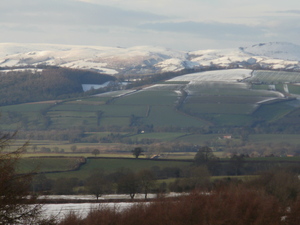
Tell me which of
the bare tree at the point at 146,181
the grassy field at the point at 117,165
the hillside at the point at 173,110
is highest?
the bare tree at the point at 146,181

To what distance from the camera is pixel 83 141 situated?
114m

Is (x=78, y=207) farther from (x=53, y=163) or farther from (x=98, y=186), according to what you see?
(x=53, y=163)

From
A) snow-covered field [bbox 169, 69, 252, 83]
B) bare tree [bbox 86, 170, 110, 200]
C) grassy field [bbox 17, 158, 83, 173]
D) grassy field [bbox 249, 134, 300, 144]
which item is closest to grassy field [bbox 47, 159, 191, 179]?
grassy field [bbox 17, 158, 83, 173]

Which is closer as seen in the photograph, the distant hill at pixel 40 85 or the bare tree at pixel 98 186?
the bare tree at pixel 98 186

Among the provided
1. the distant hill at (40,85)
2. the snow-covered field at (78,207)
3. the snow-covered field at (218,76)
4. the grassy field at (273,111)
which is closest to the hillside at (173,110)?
the grassy field at (273,111)

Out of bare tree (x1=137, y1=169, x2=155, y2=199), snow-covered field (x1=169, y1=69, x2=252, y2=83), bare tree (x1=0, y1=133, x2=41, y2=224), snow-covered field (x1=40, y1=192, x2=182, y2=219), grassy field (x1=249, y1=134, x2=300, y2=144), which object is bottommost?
snow-covered field (x1=169, y1=69, x2=252, y2=83)

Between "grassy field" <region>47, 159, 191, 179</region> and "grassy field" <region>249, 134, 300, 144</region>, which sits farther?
"grassy field" <region>249, 134, 300, 144</region>

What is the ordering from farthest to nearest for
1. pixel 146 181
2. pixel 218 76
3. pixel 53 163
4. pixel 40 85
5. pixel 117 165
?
pixel 218 76 → pixel 40 85 → pixel 117 165 → pixel 53 163 → pixel 146 181

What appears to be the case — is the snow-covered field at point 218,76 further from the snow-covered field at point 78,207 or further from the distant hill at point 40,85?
the snow-covered field at point 78,207

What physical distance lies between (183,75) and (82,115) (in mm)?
65745

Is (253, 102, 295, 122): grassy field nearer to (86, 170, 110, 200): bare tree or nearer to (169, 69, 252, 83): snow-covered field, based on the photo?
(169, 69, 252, 83): snow-covered field

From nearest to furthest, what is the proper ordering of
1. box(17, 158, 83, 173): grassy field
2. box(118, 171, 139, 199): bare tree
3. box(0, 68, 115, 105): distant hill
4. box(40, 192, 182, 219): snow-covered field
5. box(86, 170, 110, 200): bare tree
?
box(40, 192, 182, 219): snow-covered field, box(86, 170, 110, 200): bare tree, box(118, 171, 139, 199): bare tree, box(17, 158, 83, 173): grassy field, box(0, 68, 115, 105): distant hill

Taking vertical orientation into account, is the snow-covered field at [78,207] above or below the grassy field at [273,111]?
above

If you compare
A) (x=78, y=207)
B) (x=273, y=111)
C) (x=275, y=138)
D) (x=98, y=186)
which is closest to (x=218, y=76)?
(x=273, y=111)
